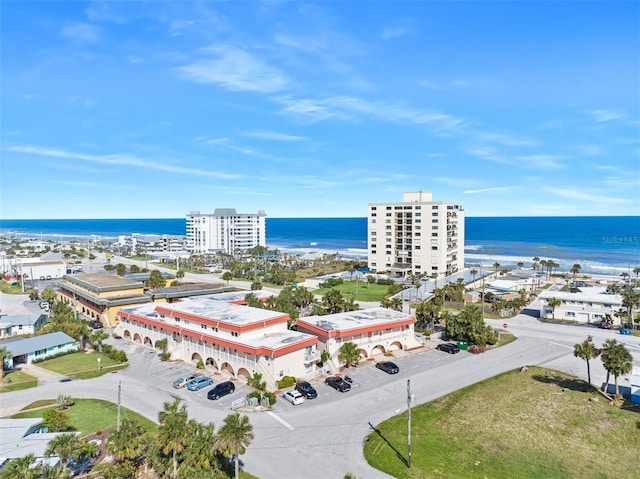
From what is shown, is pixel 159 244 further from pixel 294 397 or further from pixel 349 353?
pixel 294 397

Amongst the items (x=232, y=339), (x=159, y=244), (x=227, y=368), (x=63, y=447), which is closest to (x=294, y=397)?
(x=232, y=339)

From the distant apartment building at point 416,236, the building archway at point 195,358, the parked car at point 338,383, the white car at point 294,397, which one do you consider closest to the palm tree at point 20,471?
the white car at point 294,397

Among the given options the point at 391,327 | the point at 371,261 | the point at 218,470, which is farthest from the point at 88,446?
the point at 371,261

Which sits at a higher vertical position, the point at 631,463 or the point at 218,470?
the point at 218,470

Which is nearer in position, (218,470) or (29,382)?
(218,470)

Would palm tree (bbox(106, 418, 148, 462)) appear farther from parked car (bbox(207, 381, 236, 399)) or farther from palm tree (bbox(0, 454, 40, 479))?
parked car (bbox(207, 381, 236, 399))

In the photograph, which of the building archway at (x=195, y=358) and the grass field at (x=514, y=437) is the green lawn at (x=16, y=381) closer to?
the building archway at (x=195, y=358)

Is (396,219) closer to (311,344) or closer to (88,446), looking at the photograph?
(311,344)
